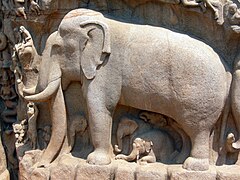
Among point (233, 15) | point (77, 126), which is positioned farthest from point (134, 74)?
point (233, 15)

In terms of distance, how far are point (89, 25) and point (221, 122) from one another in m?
0.99

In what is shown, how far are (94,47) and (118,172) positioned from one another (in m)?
0.78

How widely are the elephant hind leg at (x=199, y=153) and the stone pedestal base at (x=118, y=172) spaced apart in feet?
0.10

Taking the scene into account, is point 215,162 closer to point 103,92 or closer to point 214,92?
point 214,92

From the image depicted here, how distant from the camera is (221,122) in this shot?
286 centimetres

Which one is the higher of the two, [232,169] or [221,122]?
[221,122]

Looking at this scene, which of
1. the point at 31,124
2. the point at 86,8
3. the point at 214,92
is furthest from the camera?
the point at 31,124

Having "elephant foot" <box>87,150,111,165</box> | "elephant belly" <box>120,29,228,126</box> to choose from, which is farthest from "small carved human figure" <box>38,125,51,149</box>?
"elephant belly" <box>120,29,228,126</box>

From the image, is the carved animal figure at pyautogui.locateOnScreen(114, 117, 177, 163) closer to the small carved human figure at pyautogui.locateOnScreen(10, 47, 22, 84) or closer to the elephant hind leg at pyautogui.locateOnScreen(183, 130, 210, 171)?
the elephant hind leg at pyautogui.locateOnScreen(183, 130, 210, 171)

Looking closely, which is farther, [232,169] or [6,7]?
[6,7]

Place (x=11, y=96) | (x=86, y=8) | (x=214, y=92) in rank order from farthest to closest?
(x=11, y=96)
(x=86, y=8)
(x=214, y=92)

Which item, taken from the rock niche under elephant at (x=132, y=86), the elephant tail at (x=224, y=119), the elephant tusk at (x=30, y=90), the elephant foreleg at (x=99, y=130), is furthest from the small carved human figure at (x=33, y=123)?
the elephant tail at (x=224, y=119)

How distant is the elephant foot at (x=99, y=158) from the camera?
2900 mm

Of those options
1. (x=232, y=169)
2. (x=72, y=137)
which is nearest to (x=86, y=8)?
(x=72, y=137)
